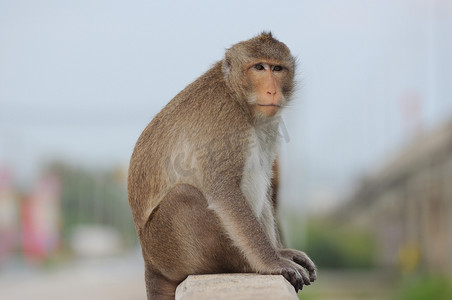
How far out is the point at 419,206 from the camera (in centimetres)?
2169

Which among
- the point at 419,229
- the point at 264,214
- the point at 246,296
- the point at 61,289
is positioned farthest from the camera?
the point at 419,229

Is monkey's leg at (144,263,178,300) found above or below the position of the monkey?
Answer: below

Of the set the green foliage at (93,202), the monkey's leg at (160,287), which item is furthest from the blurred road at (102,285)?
the monkey's leg at (160,287)

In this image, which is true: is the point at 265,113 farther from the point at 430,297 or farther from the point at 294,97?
the point at 430,297

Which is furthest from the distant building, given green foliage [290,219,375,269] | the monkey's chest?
the monkey's chest

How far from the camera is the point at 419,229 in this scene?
20.5 m

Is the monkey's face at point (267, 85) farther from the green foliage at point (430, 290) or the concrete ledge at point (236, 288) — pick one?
the green foliage at point (430, 290)

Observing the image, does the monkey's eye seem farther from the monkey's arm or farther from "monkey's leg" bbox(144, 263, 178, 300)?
"monkey's leg" bbox(144, 263, 178, 300)

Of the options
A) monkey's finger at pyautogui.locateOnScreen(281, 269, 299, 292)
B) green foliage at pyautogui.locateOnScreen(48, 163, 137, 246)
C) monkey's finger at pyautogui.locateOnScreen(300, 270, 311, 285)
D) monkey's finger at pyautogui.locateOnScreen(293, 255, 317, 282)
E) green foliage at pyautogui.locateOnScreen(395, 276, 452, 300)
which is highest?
monkey's finger at pyautogui.locateOnScreen(281, 269, 299, 292)

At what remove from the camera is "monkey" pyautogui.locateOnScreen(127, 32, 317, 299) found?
4121mm

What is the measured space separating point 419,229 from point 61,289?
9.90 m

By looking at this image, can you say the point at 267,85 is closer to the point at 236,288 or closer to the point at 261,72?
the point at 261,72

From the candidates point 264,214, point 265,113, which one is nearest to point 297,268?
point 264,214

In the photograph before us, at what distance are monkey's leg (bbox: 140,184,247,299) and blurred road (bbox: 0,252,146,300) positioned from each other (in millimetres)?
6121
